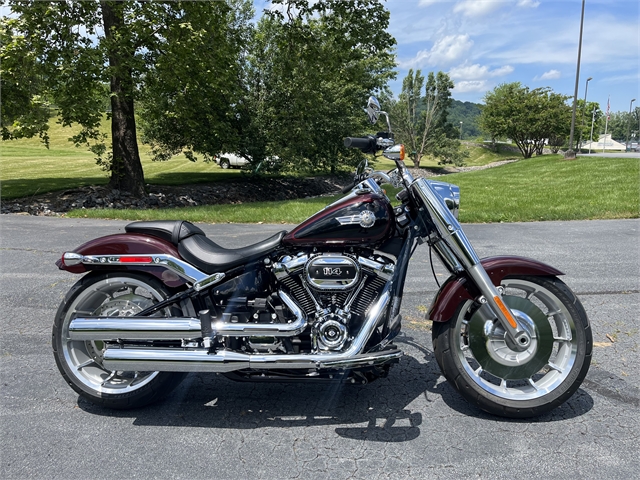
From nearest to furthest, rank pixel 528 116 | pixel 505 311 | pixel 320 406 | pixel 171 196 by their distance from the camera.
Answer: pixel 505 311
pixel 320 406
pixel 171 196
pixel 528 116

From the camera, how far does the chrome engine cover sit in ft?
9.53

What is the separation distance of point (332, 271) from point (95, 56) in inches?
521

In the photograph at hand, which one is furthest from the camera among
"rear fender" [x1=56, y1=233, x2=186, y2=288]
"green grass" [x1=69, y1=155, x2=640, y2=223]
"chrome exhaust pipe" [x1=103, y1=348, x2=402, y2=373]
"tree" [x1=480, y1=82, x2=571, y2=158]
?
"tree" [x1=480, y1=82, x2=571, y2=158]

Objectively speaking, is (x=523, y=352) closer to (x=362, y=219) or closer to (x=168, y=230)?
(x=362, y=219)

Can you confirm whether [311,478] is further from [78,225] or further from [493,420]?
[78,225]

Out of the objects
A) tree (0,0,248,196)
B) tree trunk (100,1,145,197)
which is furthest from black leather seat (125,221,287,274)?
tree trunk (100,1,145,197)

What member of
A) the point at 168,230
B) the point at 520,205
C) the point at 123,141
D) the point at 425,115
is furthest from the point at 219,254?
the point at 425,115

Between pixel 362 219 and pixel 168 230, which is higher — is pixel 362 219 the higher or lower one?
the higher one

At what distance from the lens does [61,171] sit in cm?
2820

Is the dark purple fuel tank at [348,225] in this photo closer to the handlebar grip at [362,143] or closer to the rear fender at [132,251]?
the handlebar grip at [362,143]

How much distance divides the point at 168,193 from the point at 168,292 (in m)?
17.0

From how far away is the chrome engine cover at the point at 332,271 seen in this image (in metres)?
2.90

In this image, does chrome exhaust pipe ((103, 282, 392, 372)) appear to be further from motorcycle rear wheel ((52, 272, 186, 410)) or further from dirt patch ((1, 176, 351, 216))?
dirt patch ((1, 176, 351, 216))

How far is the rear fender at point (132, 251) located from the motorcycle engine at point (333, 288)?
708 millimetres
